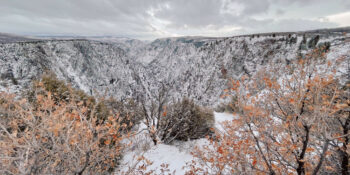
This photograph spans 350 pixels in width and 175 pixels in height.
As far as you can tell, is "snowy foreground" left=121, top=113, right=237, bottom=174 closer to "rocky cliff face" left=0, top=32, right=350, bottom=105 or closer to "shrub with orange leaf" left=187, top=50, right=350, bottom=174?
"shrub with orange leaf" left=187, top=50, right=350, bottom=174

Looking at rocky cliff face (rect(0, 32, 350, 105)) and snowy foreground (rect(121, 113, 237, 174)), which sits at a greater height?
rocky cliff face (rect(0, 32, 350, 105))

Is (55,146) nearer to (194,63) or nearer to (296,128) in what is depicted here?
(296,128)

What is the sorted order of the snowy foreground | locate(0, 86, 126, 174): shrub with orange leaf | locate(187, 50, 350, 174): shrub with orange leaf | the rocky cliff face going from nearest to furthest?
locate(187, 50, 350, 174): shrub with orange leaf
locate(0, 86, 126, 174): shrub with orange leaf
the snowy foreground
the rocky cliff face

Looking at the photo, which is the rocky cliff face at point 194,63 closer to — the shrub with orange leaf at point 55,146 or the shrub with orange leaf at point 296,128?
the shrub with orange leaf at point 55,146

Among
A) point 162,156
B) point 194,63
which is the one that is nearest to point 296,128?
point 162,156

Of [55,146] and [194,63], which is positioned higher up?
A: [194,63]

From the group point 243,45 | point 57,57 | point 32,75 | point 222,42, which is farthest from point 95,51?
point 243,45

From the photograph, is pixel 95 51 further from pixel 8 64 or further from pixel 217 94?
pixel 217 94

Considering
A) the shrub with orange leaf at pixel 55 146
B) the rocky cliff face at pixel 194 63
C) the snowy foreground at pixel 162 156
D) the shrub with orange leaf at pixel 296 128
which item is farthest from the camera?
the rocky cliff face at pixel 194 63

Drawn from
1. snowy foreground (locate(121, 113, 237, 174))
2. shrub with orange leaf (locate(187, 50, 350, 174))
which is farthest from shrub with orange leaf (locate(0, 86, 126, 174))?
shrub with orange leaf (locate(187, 50, 350, 174))

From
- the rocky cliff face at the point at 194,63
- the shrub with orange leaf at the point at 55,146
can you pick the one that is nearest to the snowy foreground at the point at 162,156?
the shrub with orange leaf at the point at 55,146

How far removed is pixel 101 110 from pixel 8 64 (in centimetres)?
4962

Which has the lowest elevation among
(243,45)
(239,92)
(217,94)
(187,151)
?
(217,94)

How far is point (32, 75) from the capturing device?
1607 inches
